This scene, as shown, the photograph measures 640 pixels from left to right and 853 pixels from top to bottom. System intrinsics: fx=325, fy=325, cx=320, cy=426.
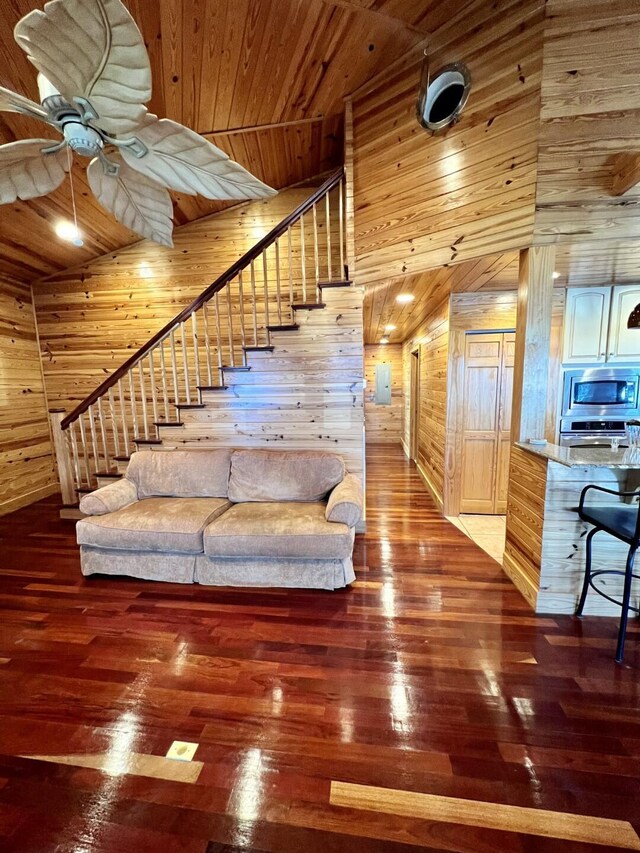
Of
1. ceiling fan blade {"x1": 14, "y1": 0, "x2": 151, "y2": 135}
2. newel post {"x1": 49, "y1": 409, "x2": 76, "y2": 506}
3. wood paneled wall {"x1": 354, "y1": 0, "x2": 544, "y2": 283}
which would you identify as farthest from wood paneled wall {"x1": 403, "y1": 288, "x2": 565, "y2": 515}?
newel post {"x1": 49, "y1": 409, "x2": 76, "y2": 506}

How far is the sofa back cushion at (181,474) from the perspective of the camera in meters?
2.76

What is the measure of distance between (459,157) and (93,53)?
2.13 m

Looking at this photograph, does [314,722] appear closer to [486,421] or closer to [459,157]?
[486,421]

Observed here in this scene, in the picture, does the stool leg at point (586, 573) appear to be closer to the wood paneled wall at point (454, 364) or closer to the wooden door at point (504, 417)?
the wooden door at point (504, 417)

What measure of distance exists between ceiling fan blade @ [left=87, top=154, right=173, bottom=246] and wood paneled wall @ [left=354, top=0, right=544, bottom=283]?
1563mm

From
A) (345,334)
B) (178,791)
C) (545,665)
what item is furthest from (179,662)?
(345,334)

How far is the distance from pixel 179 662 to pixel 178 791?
58cm

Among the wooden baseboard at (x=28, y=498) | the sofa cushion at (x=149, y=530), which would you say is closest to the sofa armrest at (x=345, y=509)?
the sofa cushion at (x=149, y=530)

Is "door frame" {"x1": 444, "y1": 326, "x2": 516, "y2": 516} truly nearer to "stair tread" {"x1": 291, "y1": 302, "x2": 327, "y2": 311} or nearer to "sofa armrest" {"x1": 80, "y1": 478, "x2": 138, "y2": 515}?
"stair tread" {"x1": 291, "y1": 302, "x2": 327, "y2": 311}

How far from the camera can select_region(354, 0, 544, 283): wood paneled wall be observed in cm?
189

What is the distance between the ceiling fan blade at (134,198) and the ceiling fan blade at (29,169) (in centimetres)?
13

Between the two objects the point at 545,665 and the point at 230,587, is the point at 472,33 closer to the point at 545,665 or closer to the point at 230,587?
the point at 545,665

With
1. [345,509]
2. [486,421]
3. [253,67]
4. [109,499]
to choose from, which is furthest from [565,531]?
[253,67]

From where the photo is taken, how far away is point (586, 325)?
9.64ft
